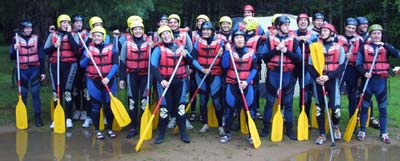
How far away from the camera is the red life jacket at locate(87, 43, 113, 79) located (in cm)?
724

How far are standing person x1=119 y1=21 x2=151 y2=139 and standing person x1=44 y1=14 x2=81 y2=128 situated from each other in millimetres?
1033

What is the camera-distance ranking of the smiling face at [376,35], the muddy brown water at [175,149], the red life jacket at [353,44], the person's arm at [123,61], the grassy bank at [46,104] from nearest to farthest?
the muddy brown water at [175,149], the smiling face at [376,35], the person's arm at [123,61], the red life jacket at [353,44], the grassy bank at [46,104]

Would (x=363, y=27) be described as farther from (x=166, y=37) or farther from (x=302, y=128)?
(x=166, y=37)

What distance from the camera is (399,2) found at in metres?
18.0

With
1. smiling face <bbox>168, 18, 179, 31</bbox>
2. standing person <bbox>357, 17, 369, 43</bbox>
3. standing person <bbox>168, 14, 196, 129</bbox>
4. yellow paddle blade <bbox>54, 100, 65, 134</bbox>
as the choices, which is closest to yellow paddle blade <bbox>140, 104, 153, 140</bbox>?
standing person <bbox>168, 14, 196, 129</bbox>

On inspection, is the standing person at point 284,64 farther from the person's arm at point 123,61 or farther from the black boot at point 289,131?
the person's arm at point 123,61

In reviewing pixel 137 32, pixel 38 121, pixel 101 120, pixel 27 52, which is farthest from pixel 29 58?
pixel 137 32

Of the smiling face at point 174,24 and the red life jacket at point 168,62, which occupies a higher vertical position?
the smiling face at point 174,24

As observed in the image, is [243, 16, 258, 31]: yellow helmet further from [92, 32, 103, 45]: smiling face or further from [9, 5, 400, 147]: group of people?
[92, 32, 103, 45]: smiling face

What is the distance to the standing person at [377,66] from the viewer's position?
23.4 feet

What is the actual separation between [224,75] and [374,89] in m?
2.36

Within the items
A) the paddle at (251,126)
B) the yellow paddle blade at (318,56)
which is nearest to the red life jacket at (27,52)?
the paddle at (251,126)

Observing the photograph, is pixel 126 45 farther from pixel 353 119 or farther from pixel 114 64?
pixel 353 119

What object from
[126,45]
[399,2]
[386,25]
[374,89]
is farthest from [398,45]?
[126,45]
